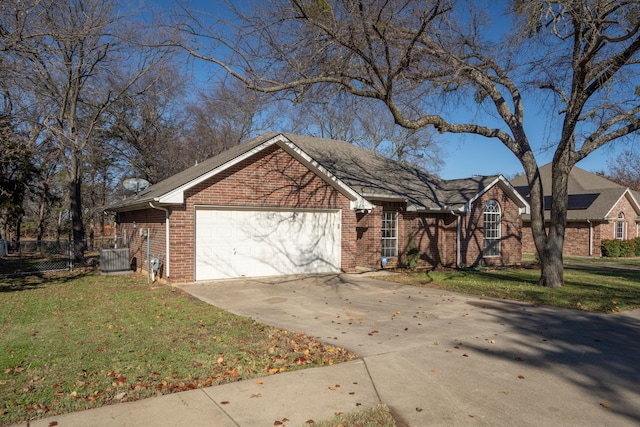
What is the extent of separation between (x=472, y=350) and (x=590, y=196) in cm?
2780

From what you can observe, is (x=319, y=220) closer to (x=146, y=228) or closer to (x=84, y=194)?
(x=146, y=228)

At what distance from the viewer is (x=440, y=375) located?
5.62 m

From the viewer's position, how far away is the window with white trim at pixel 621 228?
97.2 ft

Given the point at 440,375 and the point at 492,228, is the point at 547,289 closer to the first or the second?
the point at 492,228

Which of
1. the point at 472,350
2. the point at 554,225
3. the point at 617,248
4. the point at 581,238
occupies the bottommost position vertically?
the point at 472,350

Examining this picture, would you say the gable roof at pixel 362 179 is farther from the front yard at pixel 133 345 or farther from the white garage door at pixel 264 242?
the front yard at pixel 133 345

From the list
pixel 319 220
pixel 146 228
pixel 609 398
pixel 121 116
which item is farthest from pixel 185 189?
pixel 121 116

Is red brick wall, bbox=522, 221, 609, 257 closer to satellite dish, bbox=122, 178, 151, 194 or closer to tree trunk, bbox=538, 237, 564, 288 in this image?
tree trunk, bbox=538, 237, 564, 288

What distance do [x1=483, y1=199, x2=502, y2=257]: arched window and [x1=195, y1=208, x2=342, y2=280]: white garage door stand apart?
8073 millimetres

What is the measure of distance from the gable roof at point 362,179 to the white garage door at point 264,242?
1.37m

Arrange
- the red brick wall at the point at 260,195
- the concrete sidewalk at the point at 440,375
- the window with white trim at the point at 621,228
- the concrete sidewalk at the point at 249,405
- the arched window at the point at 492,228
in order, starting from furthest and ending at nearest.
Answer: the window with white trim at the point at 621,228 → the arched window at the point at 492,228 → the red brick wall at the point at 260,195 → the concrete sidewalk at the point at 440,375 → the concrete sidewalk at the point at 249,405

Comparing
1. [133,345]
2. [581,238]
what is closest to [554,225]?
[133,345]

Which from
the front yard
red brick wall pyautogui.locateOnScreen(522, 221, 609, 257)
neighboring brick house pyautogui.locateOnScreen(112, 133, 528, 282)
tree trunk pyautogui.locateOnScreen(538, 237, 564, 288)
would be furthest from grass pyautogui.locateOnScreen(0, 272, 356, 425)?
red brick wall pyautogui.locateOnScreen(522, 221, 609, 257)

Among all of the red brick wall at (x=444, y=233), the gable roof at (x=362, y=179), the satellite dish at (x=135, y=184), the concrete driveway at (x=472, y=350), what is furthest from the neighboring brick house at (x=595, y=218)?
the satellite dish at (x=135, y=184)
